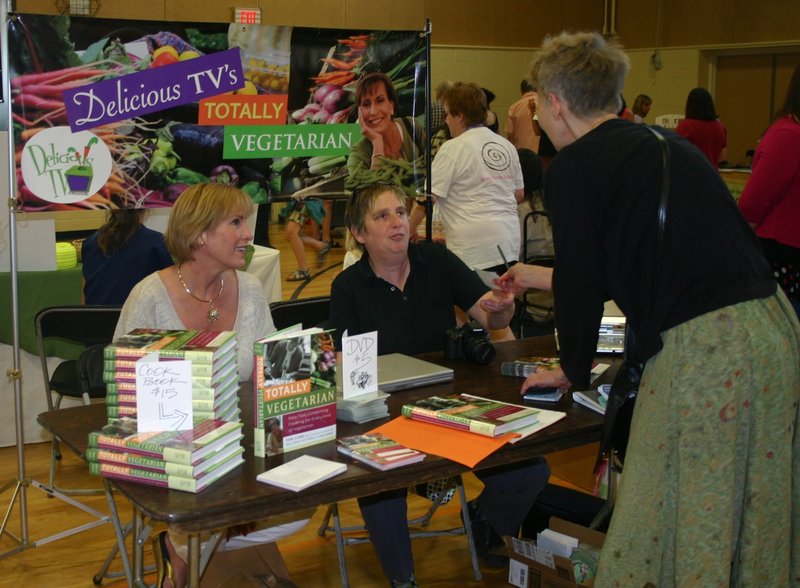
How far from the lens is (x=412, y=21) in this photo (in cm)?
1069

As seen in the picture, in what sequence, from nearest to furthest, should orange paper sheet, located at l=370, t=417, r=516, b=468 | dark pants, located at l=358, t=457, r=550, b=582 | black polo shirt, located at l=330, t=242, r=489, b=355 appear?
orange paper sheet, located at l=370, t=417, r=516, b=468 < dark pants, located at l=358, t=457, r=550, b=582 < black polo shirt, located at l=330, t=242, r=489, b=355

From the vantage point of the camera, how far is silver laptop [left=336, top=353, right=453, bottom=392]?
2379 millimetres

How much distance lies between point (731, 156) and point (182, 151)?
391 inches

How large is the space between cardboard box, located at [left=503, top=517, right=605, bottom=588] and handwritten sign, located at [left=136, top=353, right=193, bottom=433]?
119 cm

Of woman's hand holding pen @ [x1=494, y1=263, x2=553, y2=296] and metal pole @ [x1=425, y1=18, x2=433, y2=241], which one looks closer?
woman's hand holding pen @ [x1=494, y1=263, x2=553, y2=296]

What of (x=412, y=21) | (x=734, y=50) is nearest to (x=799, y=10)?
(x=734, y=50)

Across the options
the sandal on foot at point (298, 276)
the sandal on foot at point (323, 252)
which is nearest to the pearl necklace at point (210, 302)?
the sandal on foot at point (323, 252)

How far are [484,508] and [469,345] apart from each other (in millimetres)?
609

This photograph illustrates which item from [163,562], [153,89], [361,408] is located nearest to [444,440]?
[361,408]

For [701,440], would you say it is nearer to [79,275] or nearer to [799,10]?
[79,275]

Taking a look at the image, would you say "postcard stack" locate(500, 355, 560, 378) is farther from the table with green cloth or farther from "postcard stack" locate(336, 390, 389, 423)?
the table with green cloth

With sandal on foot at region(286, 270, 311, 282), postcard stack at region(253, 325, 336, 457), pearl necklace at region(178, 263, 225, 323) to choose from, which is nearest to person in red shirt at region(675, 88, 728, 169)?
sandal on foot at region(286, 270, 311, 282)

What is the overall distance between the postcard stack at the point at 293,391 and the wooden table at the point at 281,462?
3 cm

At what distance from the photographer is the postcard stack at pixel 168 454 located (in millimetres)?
1742
